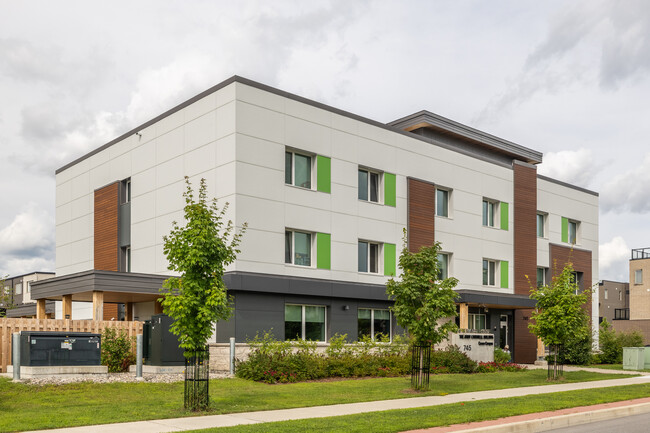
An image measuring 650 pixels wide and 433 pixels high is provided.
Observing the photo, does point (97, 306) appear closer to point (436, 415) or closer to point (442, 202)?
point (436, 415)

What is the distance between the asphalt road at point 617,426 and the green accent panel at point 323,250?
1535cm

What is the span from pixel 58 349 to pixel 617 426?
583 inches

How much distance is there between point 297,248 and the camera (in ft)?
94.7

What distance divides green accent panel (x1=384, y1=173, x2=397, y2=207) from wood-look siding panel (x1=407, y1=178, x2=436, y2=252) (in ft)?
3.16

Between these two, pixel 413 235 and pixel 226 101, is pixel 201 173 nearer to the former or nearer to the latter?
pixel 226 101

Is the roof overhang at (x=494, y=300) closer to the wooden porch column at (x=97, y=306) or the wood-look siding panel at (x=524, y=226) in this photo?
the wood-look siding panel at (x=524, y=226)

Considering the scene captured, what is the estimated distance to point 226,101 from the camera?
89.8 ft

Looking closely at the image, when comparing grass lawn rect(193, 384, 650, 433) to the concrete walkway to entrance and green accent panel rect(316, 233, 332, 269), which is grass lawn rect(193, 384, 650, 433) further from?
green accent panel rect(316, 233, 332, 269)

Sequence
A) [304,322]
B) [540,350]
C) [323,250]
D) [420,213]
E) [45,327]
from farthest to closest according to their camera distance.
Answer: [540,350], [420,213], [323,250], [304,322], [45,327]

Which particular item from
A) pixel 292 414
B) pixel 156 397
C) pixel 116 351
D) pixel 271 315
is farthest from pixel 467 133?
pixel 292 414

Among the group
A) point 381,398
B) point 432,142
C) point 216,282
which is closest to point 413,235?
point 432,142

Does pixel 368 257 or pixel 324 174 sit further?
pixel 368 257

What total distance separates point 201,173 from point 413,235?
10.9m

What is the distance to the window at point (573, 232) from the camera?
147 ft
